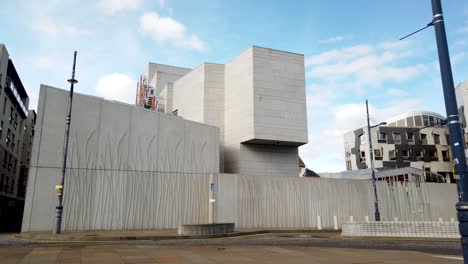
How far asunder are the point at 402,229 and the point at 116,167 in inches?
728

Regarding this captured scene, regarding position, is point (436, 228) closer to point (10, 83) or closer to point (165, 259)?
point (165, 259)

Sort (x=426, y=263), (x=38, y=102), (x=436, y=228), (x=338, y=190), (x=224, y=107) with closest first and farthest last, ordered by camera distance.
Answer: (x=426, y=263) → (x=436, y=228) → (x=38, y=102) → (x=338, y=190) → (x=224, y=107)

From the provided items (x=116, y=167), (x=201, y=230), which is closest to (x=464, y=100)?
(x=201, y=230)

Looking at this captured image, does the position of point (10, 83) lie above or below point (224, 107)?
above

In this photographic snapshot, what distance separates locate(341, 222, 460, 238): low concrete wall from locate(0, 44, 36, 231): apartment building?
3324cm

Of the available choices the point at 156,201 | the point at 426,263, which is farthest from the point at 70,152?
the point at 426,263

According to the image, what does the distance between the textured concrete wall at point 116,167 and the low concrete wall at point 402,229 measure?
11553 mm

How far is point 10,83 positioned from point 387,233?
44627 millimetres

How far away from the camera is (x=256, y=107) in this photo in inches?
1312

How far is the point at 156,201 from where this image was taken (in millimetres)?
26281

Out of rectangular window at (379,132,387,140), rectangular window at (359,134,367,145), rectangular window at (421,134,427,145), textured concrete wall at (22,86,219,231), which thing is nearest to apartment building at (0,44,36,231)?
textured concrete wall at (22,86,219,231)

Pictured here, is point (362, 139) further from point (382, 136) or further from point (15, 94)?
point (15, 94)

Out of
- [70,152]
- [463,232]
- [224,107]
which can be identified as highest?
[224,107]

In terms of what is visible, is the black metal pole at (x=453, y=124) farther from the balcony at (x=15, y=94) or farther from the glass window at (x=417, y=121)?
the glass window at (x=417, y=121)
